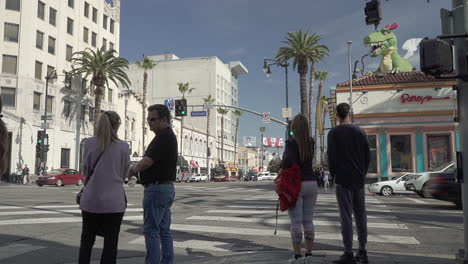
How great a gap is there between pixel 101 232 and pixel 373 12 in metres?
8.77

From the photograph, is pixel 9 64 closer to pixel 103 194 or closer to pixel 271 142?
pixel 103 194

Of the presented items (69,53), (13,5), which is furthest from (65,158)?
(13,5)

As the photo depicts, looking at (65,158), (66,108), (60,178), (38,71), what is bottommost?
(60,178)

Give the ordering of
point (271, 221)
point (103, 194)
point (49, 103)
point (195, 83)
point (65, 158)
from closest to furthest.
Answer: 1. point (103, 194)
2. point (271, 221)
3. point (49, 103)
4. point (65, 158)
5. point (195, 83)

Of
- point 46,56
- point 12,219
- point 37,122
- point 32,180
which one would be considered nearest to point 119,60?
point 46,56

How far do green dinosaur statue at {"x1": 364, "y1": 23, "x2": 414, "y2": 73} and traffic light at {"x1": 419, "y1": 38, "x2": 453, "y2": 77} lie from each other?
3046 cm

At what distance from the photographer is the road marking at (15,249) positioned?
593 centimetres

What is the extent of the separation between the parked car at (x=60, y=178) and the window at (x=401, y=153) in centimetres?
2315

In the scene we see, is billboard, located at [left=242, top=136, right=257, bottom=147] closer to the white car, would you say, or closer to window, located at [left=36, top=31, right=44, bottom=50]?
window, located at [left=36, top=31, right=44, bottom=50]

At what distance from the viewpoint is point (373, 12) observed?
33.2 feet

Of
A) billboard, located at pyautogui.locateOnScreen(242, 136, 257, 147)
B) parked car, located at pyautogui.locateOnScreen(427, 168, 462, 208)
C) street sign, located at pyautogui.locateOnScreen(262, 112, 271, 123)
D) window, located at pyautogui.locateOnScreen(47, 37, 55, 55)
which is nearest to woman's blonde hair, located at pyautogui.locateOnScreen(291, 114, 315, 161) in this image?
parked car, located at pyautogui.locateOnScreen(427, 168, 462, 208)

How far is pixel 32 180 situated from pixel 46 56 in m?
12.6

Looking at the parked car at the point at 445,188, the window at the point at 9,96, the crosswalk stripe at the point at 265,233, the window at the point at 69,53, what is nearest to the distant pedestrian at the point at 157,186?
the crosswalk stripe at the point at 265,233

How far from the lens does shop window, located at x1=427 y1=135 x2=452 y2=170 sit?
1067 inches
